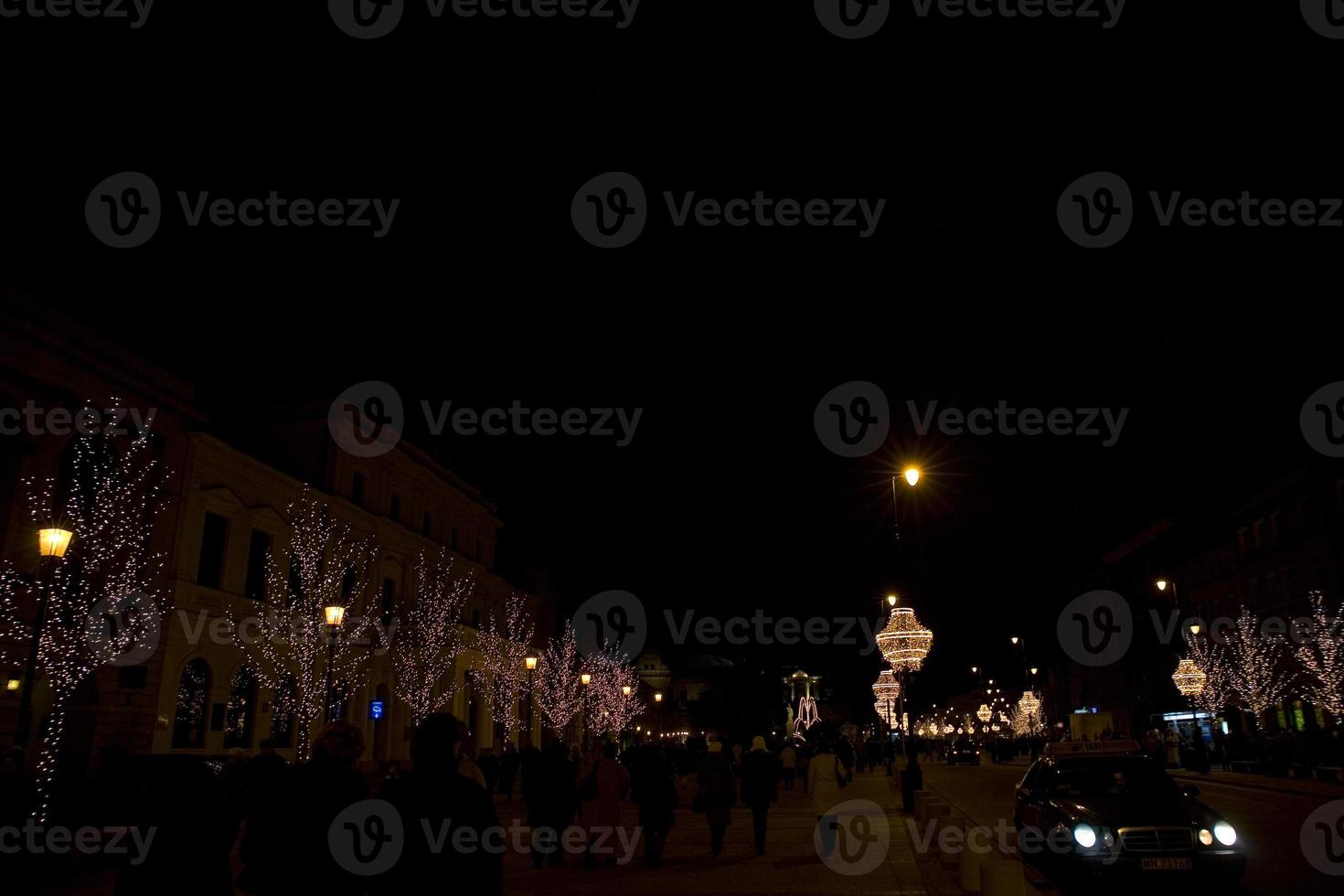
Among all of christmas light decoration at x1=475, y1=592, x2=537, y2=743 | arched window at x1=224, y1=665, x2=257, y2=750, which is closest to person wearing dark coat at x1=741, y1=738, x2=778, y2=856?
arched window at x1=224, y1=665, x2=257, y2=750

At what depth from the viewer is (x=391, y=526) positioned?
131 feet

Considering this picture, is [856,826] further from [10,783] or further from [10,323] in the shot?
[10,323]

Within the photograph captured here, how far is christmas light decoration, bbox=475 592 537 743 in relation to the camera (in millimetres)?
48688

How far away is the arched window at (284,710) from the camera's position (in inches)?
1232

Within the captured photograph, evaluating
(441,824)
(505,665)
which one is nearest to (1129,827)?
(441,824)

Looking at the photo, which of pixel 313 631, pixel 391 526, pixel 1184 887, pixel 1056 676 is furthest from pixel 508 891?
pixel 1056 676

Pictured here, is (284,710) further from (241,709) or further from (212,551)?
(212,551)

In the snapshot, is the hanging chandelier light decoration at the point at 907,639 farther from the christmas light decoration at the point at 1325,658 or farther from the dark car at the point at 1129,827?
the christmas light decoration at the point at 1325,658

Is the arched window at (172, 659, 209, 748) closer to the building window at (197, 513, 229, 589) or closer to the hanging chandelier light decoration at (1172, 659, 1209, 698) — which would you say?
the building window at (197, 513, 229, 589)

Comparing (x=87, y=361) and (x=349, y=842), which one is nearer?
(x=349, y=842)

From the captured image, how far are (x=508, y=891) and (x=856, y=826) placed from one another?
6.41 metres

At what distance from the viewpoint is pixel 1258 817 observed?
64.1 ft

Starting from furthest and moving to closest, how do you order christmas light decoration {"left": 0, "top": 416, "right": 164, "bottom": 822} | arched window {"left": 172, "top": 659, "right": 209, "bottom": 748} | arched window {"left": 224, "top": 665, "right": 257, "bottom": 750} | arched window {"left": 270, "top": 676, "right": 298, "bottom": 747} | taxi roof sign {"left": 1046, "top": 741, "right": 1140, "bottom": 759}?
arched window {"left": 270, "top": 676, "right": 298, "bottom": 747} → arched window {"left": 224, "top": 665, "right": 257, "bottom": 750} → arched window {"left": 172, "top": 659, "right": 209, "bottom": 748} → christmas light decoration {"left": 0, "top": 416, "right": 164, "bottom": 822} → taxi roof sign {"left": 1046, "top": 741, "right": 1140, "bottom": 759}

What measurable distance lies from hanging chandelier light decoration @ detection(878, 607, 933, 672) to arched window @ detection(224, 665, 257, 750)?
65.7 ft
